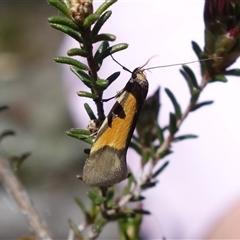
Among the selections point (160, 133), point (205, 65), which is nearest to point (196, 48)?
point (205, 65)

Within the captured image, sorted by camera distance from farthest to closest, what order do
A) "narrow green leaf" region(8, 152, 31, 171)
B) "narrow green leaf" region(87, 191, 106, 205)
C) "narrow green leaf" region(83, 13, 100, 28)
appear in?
"narrow green leaf" region(8, 152, 31, 171)
"narrow green leaf" region(87, 191, 106, 205)
"narrow green leaf" region(83, 13, 100, 28)

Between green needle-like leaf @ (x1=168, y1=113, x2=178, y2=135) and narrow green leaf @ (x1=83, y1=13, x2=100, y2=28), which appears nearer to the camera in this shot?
narrow green leaf @ (x1=83, y1=13, x2=100, y2=28)

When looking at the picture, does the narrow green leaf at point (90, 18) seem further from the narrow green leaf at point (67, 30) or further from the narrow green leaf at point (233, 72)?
the narrow green leaf at point (233, 72)

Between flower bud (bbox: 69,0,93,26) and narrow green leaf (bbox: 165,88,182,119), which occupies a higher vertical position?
flower bud (bbox: 69,0,93,26)

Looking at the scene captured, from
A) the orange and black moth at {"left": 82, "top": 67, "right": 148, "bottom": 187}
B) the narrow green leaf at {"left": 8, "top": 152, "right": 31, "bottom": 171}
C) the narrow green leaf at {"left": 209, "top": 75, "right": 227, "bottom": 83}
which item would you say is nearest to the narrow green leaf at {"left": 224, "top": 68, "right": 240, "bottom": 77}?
the narrow green leaf at {"left": 209, "top": 75, "right": 227, "bottom": 83}

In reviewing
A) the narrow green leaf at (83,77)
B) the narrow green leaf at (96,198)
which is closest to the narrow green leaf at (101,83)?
the narrow green leaf at (83,77)

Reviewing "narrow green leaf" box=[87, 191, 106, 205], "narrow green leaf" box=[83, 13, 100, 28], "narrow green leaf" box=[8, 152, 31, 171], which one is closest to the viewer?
"narrow green leaf" box=[83, 13, 100, 28]

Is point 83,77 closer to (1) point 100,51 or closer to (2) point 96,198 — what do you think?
(1) point 100,51

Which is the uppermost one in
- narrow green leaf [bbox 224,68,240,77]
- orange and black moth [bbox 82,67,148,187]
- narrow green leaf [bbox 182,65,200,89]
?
narrow green leaf [bbox 182,65,200,89]

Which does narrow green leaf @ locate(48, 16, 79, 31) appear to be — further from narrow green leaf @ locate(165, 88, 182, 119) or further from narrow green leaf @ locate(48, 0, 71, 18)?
narrow green leaf @ locate(165, 88, 182, 119)

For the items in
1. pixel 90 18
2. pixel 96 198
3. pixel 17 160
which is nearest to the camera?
pixel 90 18
